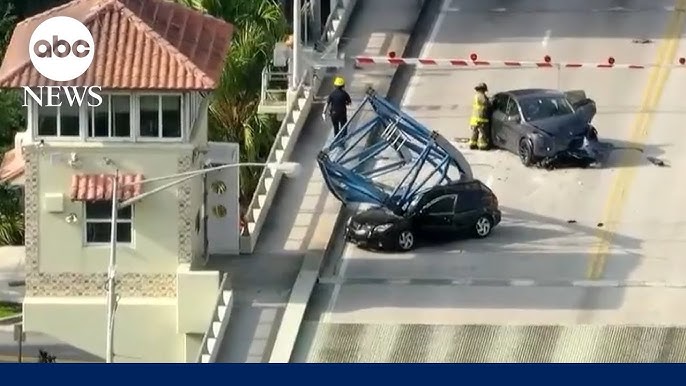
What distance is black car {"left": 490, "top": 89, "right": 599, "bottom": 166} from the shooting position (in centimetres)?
4562

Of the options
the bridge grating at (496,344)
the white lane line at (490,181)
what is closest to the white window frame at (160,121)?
the bridge grating at (496,344)

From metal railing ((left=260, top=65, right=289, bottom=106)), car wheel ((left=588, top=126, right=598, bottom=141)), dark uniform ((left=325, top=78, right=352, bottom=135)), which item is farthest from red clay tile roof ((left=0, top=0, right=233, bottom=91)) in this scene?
car wheel ((left=588, top=126, right=598, bottom=141))

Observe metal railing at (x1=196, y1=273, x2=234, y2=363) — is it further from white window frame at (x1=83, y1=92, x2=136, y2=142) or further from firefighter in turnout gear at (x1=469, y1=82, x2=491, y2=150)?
firefighter in turnout gear at (x1=469, y1=82, x2=491, y2=150)

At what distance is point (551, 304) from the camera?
3938 centimetres

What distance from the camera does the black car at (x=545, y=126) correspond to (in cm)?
4562

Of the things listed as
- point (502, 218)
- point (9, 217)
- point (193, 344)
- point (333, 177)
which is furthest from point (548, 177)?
point (9, 217)

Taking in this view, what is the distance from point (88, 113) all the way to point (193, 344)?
4.80m

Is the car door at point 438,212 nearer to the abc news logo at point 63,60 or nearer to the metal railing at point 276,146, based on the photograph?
the metal railing at point 276,146

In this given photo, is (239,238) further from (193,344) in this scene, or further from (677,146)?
(677,146)

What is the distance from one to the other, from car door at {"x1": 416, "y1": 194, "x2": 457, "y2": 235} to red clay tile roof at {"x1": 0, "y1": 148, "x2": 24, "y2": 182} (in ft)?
26.5

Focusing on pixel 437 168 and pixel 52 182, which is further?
pixel 437 168

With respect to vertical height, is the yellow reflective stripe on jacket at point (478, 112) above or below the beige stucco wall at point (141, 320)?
above

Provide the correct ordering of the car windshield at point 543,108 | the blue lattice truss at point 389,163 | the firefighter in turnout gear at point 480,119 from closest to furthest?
the blue lattice truss at point 389,163
the car windshield at point 543,108
the firefighter in turnout gear at point 480,119

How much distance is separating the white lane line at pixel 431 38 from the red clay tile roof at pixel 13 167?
1111 centimetres
